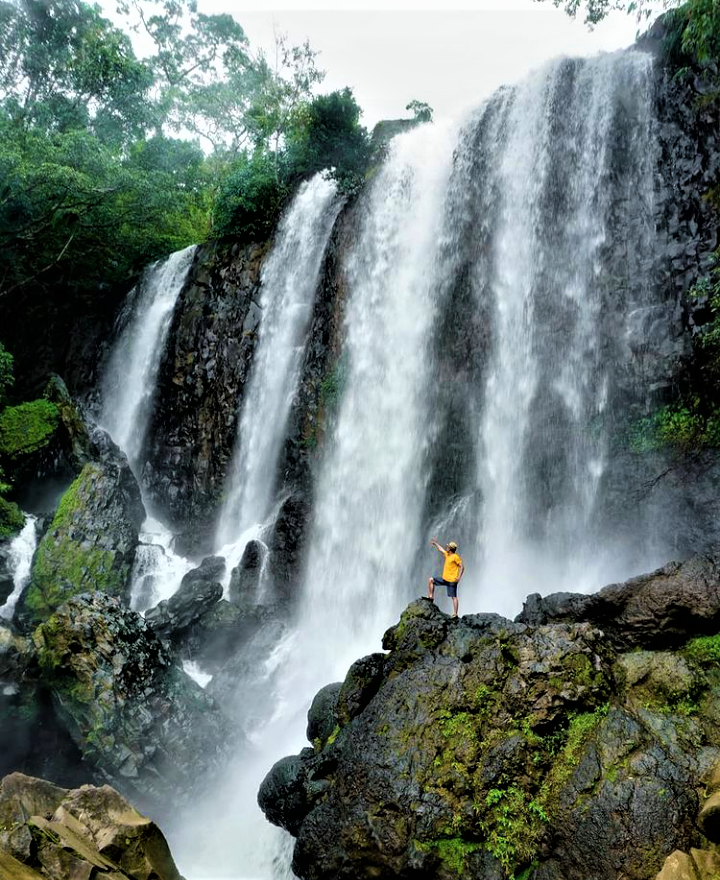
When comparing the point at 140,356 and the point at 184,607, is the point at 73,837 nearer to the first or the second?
the point at 184,607

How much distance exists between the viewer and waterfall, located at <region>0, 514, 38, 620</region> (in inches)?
501

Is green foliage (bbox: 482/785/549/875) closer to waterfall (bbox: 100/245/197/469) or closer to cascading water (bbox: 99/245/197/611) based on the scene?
cascading water (bbox: 99/245/197/611)

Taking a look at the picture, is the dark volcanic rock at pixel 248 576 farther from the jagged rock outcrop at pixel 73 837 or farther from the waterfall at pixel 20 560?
the jagged rock outcrop at pixel 73 837

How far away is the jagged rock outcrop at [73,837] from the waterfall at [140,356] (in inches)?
Answer: 616

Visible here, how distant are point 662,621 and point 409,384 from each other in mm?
10024

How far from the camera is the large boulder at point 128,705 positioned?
29.4 ft

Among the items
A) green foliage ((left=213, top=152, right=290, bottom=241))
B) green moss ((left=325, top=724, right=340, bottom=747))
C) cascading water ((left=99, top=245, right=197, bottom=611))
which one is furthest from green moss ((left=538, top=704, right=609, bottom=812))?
green foliage ((left=213, top=152, right=290, bottom=241))

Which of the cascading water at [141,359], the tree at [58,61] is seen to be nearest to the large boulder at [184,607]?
the cascading water at [141,359]

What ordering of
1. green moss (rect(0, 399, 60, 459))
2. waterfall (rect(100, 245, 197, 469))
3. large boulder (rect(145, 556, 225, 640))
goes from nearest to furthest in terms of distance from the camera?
large boulder (rect(145, 556, 225, 640))
green moss (rect(0, 399, 60, 459))
waterfall (rect(100, 245, 197, 469))

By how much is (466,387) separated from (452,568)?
21.4ft

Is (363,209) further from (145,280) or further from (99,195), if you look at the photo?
(145,280)

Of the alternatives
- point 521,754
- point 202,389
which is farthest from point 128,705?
point 202,389

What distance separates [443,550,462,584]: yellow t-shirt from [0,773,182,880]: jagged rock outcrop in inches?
196

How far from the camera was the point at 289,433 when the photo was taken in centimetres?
1720
